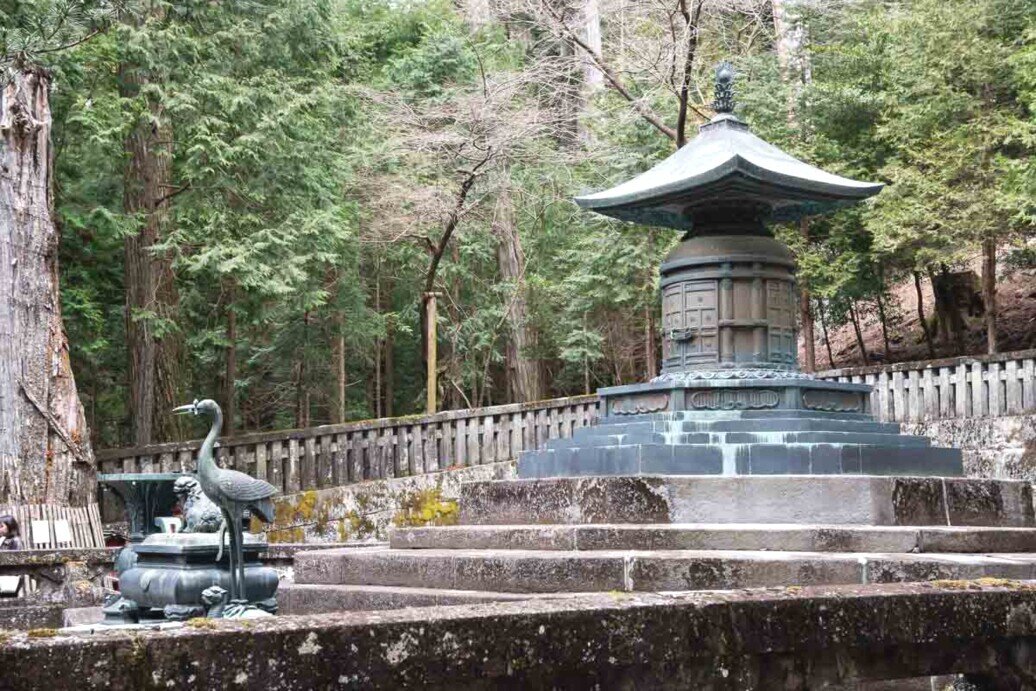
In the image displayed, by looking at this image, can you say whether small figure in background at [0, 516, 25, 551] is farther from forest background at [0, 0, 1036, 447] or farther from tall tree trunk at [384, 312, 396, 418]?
tall tree trunk at [384, 312, 396, 418]

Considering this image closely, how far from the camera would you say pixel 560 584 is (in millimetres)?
7391

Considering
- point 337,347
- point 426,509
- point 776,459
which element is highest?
point 337,347

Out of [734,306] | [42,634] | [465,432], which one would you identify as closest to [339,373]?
[465,432]

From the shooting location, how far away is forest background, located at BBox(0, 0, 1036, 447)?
17016mm

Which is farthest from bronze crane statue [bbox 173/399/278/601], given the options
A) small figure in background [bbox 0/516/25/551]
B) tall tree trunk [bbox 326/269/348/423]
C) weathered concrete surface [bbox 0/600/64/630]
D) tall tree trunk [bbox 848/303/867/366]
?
tall tree trunk [bbox 848/303/867/366]

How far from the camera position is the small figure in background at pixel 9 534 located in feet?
38.4

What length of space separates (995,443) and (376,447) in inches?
342

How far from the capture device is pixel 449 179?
22.1 metres

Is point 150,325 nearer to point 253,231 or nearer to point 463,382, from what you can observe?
point 253,231

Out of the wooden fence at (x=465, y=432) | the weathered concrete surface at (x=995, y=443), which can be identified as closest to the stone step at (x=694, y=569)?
the weathered concrete surface at (x=995, y=443)

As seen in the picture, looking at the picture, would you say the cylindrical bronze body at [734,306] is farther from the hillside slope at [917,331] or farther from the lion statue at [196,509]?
the hillside slope at [917,331]

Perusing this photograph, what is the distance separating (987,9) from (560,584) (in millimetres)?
15410

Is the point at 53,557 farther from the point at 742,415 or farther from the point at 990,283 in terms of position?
the point at 990,283

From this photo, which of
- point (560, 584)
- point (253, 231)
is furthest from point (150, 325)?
point (560, 584)
